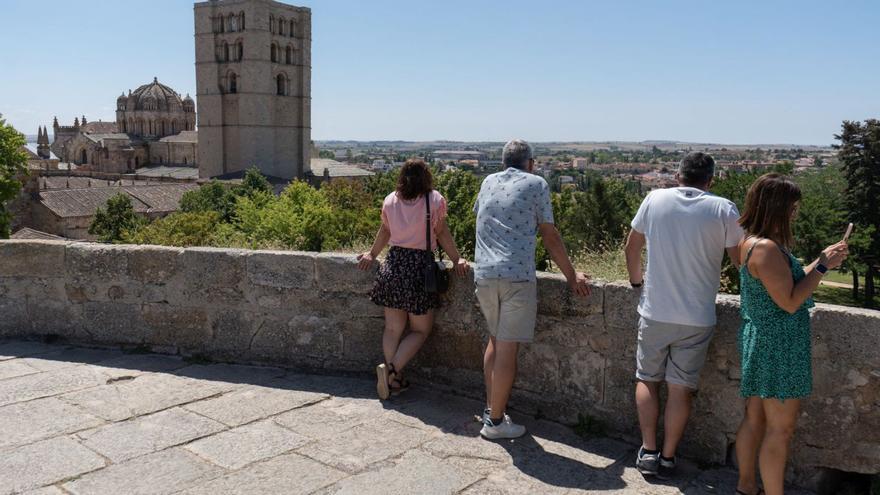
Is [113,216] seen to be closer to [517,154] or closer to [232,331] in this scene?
[232,331]

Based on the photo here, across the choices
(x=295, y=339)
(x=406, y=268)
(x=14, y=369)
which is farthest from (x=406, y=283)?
(x=14, y=369)

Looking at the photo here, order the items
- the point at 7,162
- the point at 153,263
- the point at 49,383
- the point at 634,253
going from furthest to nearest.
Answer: the point at 7,162
the point at 153,263
the point at 49,383
the point at 634,253

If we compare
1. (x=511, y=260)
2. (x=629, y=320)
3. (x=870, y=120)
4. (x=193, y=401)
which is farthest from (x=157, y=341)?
(x=870, y=120)

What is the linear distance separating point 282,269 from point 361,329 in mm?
737

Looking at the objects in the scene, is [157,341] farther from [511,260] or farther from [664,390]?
[664,390]

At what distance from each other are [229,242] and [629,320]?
5756 millimetres

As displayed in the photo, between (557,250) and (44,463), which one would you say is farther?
(557,250)

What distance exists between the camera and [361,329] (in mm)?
5211

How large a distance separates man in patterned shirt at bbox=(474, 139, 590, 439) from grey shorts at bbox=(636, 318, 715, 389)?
22.8 inches

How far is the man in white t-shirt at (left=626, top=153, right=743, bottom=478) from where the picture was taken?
11.2 feet

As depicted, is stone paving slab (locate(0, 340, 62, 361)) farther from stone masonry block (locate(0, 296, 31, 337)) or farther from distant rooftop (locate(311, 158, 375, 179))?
distant rooftop (locate(311, 158, 375, 179))

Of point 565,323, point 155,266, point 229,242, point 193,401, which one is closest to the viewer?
point 565,323

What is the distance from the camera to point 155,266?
18.5 feet

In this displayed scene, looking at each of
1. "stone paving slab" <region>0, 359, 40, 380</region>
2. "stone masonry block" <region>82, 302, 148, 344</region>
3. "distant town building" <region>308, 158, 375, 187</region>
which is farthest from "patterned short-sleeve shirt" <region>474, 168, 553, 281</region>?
"distant town building" <region>308, 158, 375, 187</region>
